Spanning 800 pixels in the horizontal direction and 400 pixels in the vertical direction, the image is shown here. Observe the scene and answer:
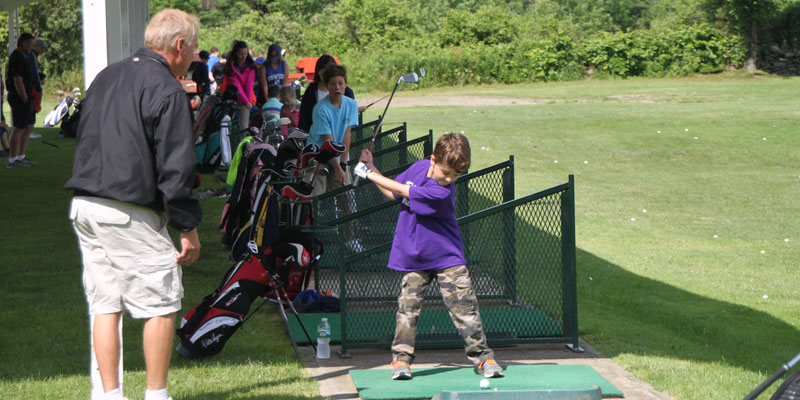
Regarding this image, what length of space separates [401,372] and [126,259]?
77.9 inches

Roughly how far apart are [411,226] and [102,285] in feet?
6.48

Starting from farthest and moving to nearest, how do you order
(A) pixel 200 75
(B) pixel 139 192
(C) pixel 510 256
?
(A) pixel 200 75, (C) pixel 510 256, (B) pixel 139 192

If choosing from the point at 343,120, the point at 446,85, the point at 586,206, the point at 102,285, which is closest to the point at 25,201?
the point at 343,120

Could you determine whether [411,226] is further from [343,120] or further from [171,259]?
[343,120]

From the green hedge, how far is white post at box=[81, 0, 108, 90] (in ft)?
114

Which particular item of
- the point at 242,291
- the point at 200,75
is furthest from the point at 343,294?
the point at 200,75

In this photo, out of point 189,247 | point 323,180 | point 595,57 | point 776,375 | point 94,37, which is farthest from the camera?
point 595,57

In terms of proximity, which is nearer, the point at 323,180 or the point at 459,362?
the point at 459,362

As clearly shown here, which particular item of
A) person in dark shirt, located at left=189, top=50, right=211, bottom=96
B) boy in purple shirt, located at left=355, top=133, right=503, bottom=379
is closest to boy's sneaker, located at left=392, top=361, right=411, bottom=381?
boy in purple shirt, located at left=355, top=133, right=503, bottom=379

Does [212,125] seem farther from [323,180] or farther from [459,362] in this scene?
[459,362]

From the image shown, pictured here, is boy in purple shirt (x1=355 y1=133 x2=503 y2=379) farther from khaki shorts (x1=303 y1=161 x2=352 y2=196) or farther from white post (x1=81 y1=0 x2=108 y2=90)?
khaki shorts (x1=303 y1=161 x2=352 y2=196)

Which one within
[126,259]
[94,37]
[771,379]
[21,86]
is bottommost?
[771,379]

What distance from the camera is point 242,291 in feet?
19.8

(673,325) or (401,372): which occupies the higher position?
(401,372)
